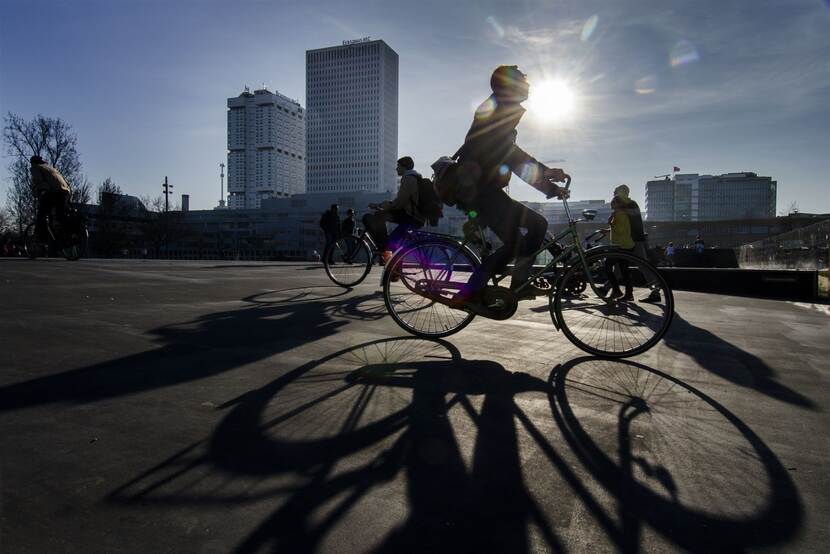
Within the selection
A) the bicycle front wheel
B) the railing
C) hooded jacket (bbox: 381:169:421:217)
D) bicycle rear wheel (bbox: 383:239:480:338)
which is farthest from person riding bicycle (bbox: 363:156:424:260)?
the railing

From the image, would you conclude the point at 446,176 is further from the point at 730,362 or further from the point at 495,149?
the point at 730,362

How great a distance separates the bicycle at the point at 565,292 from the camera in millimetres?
3695

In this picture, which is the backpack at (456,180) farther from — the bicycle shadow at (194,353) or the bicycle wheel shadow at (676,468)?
the bicycle wheel shadow at (676,468)

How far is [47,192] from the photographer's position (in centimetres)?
1051

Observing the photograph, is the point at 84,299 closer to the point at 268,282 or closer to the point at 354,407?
the point at 268,282

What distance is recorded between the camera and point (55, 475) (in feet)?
5.36

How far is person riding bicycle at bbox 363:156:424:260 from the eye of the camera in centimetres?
634

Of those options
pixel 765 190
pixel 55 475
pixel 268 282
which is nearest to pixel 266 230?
pixel 268 282

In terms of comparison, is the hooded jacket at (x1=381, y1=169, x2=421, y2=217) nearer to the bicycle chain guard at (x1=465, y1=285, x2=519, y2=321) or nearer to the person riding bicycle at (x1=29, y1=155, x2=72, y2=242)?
the bicycle chain guard at (x1=465, y1=285, x2=519, y2=321)

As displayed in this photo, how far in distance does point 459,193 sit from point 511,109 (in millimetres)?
841

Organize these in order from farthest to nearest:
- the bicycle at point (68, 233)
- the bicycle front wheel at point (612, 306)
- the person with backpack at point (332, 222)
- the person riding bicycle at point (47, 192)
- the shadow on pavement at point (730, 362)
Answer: the person with backpack at point (332, 222), the bicycle at point (68, 233), the person riding bicycle at point (47, 192), the bicycle front wheel at point (612, 306), the shadow on pavement at point (730, 362)

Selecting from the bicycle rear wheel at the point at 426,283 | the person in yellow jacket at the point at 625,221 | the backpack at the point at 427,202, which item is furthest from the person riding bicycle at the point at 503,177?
the person in yellow jacket at the point at 625,221

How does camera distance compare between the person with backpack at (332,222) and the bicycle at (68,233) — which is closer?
the bicycle at (68,233)

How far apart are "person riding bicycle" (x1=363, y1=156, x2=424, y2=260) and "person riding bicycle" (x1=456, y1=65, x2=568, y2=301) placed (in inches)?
86.6
